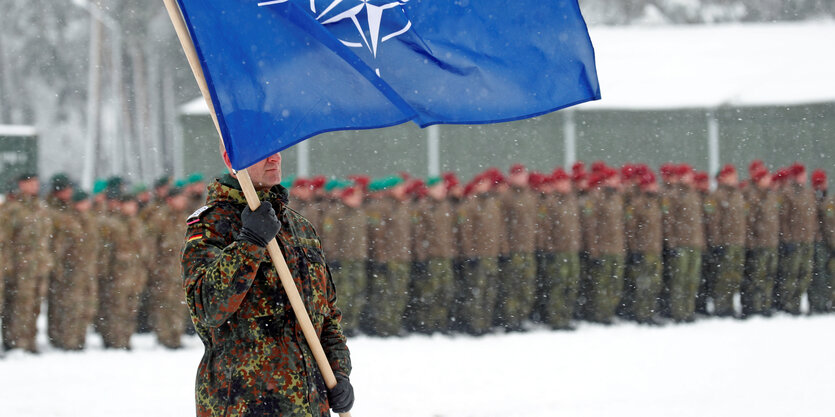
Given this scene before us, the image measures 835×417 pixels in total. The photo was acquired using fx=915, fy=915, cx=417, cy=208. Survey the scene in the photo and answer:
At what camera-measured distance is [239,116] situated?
8.80ft

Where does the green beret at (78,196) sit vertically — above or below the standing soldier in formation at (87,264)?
above

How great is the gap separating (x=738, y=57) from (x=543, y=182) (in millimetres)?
8396

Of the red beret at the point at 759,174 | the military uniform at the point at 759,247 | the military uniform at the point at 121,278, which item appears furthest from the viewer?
the red beret at the point at 759,174

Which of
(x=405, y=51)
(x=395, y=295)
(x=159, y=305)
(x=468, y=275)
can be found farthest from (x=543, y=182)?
(x=405, y=51)

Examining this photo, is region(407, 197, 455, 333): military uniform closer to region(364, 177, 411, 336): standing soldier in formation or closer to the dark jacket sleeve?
region(364, 177, 411, 336): standing soldier in formation

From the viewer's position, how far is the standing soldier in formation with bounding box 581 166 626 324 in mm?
10344

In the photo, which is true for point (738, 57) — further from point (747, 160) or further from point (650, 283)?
point (650, 283)

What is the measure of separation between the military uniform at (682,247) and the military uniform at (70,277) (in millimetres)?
6324

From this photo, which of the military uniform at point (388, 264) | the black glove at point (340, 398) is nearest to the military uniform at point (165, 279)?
the military uniform at point (388, 264)

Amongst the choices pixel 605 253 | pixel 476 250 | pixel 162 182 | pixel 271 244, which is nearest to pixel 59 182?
pixel 162 182

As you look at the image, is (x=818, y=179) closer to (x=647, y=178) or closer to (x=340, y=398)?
(x=647, y=178)

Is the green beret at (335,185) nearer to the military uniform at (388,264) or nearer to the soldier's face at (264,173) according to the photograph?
the military uniform at (388,264)

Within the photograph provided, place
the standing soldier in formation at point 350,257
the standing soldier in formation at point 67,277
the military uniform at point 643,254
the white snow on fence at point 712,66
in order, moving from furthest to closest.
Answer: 1. the white snow on fence at point 712,66
2. the military uniform at point 643,254
3. the standing soldier in formation at point 350,257
4. the standing soldier in formation at point 67,277

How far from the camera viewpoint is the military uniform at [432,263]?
9.82m
